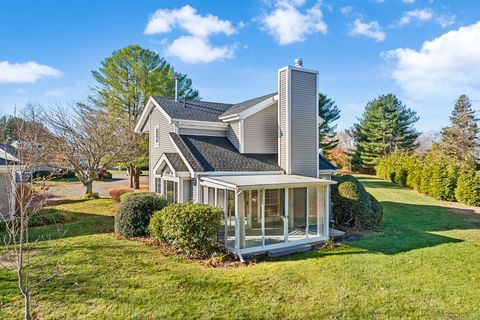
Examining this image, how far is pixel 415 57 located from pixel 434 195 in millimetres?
13111

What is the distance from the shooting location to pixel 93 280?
8.82m

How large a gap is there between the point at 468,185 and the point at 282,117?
18.9 metres

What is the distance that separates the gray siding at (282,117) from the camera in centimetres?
1580

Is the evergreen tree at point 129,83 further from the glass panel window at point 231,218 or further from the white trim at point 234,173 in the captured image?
the glass panel window at point 231,218

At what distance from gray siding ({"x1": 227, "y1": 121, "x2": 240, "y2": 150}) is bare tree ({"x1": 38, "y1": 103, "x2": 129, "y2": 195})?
1349 cm

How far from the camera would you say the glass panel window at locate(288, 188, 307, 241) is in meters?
13.4

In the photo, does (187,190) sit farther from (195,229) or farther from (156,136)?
(156,136)

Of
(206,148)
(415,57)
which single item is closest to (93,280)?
(206,148)

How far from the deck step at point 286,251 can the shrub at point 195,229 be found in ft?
7.65

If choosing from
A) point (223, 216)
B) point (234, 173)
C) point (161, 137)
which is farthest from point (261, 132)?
point (223, 216)

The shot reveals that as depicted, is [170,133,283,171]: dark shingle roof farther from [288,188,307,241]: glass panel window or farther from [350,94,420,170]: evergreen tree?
[350,94,420,170]: evergreen tree

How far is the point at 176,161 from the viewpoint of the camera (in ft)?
50.6

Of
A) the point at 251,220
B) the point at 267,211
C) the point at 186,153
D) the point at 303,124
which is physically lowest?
the point at 251,220

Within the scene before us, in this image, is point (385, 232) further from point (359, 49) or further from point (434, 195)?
point (434, 195)
